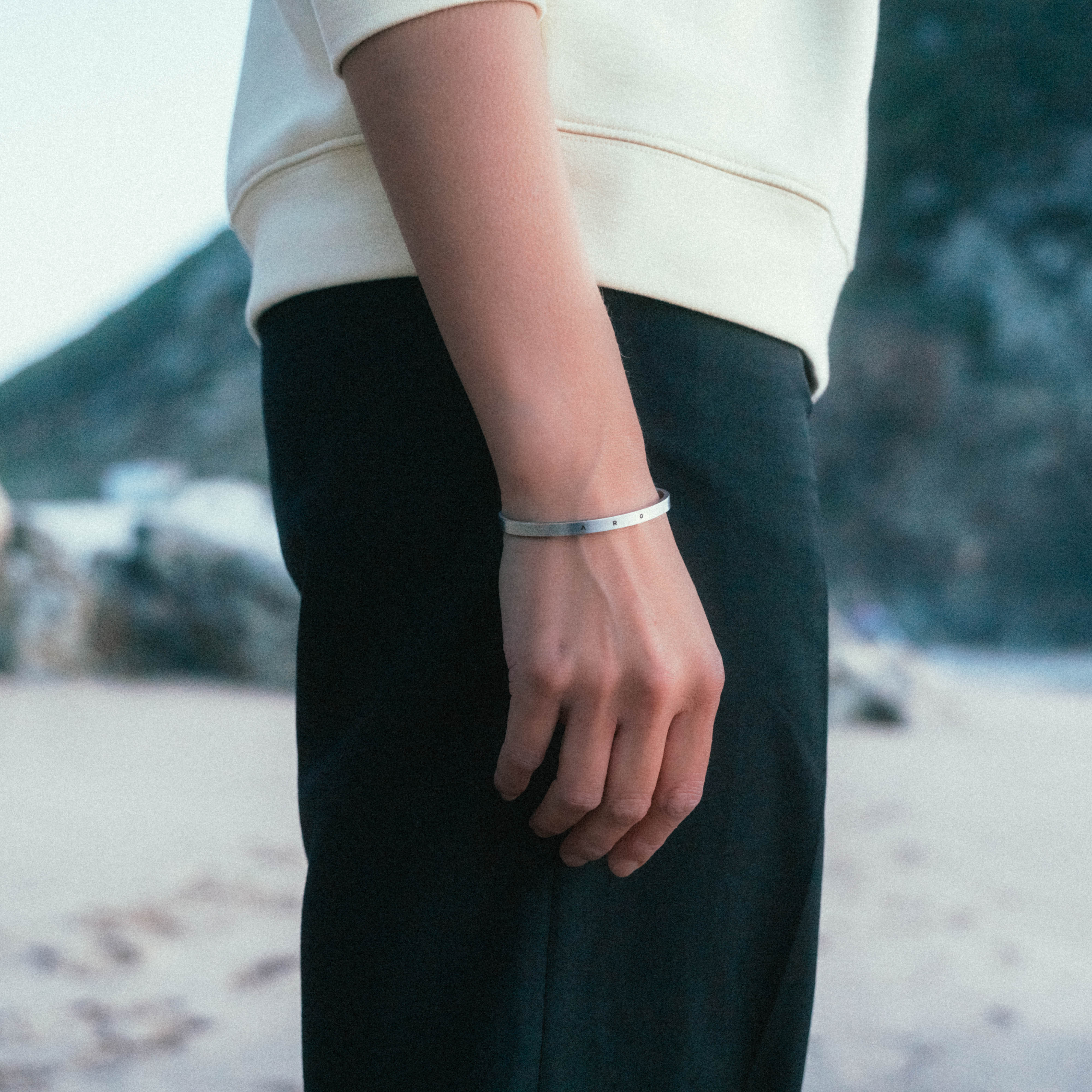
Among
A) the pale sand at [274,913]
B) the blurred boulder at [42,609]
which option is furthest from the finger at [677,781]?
the blurred boulder at [42,609]

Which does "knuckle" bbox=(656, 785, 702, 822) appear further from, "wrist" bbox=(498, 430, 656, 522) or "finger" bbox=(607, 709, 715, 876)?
"wrist" bbox=(498, 430, 656, 522)

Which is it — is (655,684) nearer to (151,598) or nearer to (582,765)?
(582,765)

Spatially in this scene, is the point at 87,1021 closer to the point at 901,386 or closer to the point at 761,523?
the point at 761,523

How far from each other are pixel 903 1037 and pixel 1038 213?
52.7 ft

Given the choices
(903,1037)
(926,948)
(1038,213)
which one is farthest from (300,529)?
(1038,213)

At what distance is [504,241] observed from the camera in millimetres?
448

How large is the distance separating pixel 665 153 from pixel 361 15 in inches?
6.5

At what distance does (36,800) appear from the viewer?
3006mm

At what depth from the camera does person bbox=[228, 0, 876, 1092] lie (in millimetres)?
452

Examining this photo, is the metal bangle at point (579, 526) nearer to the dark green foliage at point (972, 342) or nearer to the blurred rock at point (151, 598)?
the blurred rock at point (151, 598)

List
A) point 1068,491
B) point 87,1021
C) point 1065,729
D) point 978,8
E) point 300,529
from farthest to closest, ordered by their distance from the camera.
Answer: point 978,8 < point 1068,491 < point 1065,729 < point 87,1021 < point 300,529

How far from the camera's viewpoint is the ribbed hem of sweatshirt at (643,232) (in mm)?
509

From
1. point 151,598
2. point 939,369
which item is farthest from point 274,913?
point 939,369

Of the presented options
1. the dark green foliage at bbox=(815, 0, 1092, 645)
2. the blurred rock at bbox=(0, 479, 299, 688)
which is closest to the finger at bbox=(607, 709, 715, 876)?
the blurred rock at bbox=(0, 479, 299, 688)
